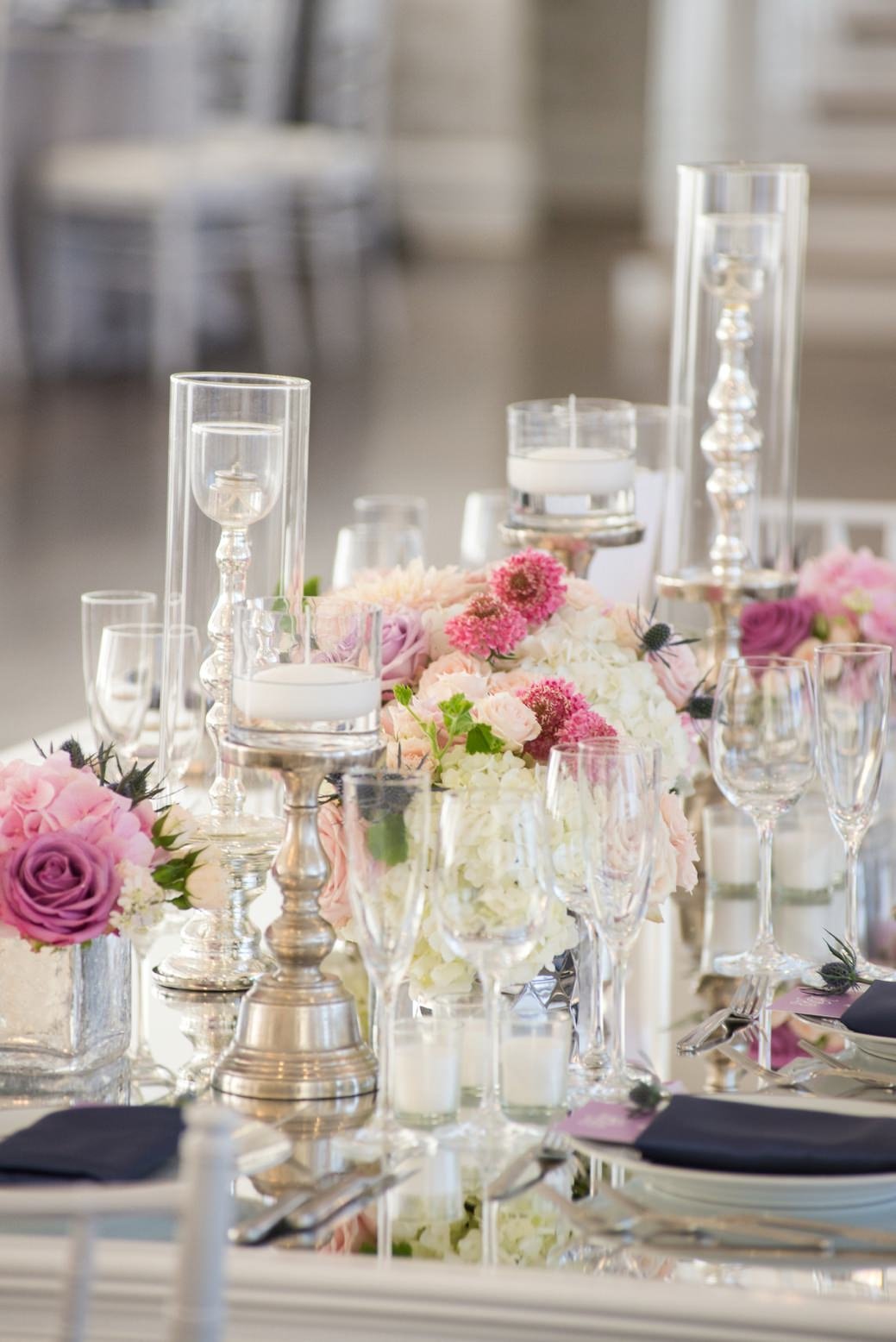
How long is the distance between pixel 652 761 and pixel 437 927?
0.15 metres

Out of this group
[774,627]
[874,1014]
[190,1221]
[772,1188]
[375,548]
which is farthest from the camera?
[375,548]

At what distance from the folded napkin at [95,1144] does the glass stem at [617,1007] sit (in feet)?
0.84

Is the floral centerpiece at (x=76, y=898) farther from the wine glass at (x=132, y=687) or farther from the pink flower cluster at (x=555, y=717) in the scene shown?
the wine glass at (x=132, y=687)

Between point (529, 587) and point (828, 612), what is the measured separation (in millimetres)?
716

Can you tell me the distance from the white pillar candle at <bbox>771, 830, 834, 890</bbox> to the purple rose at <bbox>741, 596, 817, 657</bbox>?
1.04 ft

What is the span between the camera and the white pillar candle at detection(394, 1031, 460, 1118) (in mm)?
1061

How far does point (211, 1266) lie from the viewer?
0.79m

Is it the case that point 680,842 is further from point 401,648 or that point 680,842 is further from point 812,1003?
point 401,648

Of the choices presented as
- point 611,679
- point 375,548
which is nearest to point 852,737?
point 611,679

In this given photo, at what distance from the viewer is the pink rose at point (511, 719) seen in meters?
1.22

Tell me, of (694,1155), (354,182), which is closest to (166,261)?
(354,182)

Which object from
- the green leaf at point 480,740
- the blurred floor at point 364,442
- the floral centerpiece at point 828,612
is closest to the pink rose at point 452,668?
the green leaf at point 480,740

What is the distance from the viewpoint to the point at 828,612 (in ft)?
6.65

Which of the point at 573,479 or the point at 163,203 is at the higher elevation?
the point at 163,203
